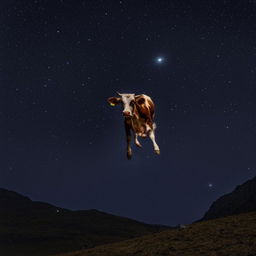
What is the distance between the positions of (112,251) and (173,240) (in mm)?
4666

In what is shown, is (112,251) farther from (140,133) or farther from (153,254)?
(140,133)

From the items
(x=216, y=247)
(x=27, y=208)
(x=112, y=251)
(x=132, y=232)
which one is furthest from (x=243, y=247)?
(x=27, y=208)

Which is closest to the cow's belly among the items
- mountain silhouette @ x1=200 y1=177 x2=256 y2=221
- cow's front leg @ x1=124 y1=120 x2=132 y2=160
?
cow's front leg @ x1=124 y1=120 x2=132 y2=160

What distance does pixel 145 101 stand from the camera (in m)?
8.00

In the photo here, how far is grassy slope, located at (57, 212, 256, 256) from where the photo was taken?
21.9 meters

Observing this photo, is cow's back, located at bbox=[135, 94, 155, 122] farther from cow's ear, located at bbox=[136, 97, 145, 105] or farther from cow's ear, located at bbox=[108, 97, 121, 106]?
cow's ear, located at bbox=[108, 97, 121, 106]

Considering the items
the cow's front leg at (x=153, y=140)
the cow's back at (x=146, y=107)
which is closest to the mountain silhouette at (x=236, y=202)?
the cow's front leg at (x=153, y=140)

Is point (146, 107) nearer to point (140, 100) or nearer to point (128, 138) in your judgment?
point (140, 100)

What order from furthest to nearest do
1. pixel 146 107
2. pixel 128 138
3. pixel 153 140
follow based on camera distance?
pixel 153 140
pixel 146 107
pixel 128 138

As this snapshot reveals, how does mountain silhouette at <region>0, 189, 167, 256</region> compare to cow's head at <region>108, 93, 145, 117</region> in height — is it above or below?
above

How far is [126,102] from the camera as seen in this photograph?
772 centimetres

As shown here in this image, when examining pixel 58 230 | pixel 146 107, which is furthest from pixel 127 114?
pixel 58 230

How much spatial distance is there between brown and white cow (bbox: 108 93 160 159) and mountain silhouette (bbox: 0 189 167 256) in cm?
5781

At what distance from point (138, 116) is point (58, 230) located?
9182 cm
